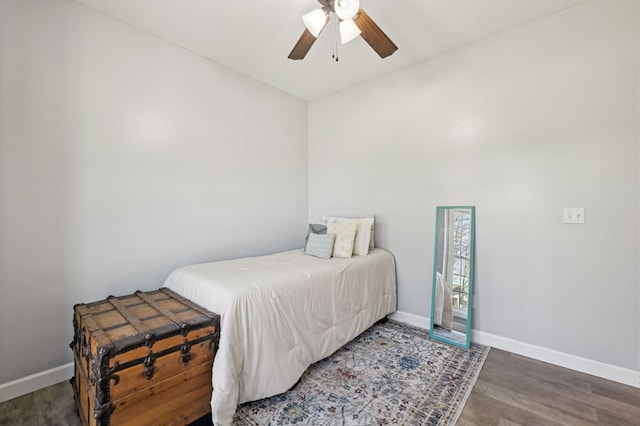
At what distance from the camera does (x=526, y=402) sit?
1733 mm

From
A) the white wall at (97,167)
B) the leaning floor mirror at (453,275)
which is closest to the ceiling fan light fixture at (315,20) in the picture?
the white wall at (97,167)

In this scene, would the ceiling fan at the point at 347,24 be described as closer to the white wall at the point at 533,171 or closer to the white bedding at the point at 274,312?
the white wall at the point at 533,171

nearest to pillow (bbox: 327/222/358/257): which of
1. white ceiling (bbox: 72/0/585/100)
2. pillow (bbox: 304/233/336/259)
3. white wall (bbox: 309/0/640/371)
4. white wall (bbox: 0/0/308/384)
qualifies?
pillow (bbox: 304/233/336/259)

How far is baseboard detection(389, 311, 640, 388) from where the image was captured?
191 cm

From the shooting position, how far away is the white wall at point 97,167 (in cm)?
180

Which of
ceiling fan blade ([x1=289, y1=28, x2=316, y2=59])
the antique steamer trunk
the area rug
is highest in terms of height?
ceiling fan blade ([x1=289, y1=28, x2=316, y2=59])

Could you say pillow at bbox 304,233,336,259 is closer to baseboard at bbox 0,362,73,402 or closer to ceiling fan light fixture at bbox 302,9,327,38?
ceiling fan light fixture at bbox 302,9,327,38

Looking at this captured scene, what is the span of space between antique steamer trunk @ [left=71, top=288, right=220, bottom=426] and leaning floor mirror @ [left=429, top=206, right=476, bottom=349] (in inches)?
79.8

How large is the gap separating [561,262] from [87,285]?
11.7ft

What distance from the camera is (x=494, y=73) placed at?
7.94ft

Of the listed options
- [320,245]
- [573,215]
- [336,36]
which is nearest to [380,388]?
[320,245]

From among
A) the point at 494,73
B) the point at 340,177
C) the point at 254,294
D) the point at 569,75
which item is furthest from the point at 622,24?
the point at 254,294

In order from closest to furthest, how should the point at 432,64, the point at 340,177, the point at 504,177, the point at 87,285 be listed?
the point at 87,285 → the point at 504,177 → the point at 432,64 → the point at 340,177

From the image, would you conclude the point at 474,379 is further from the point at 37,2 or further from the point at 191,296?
the point at 37,2
